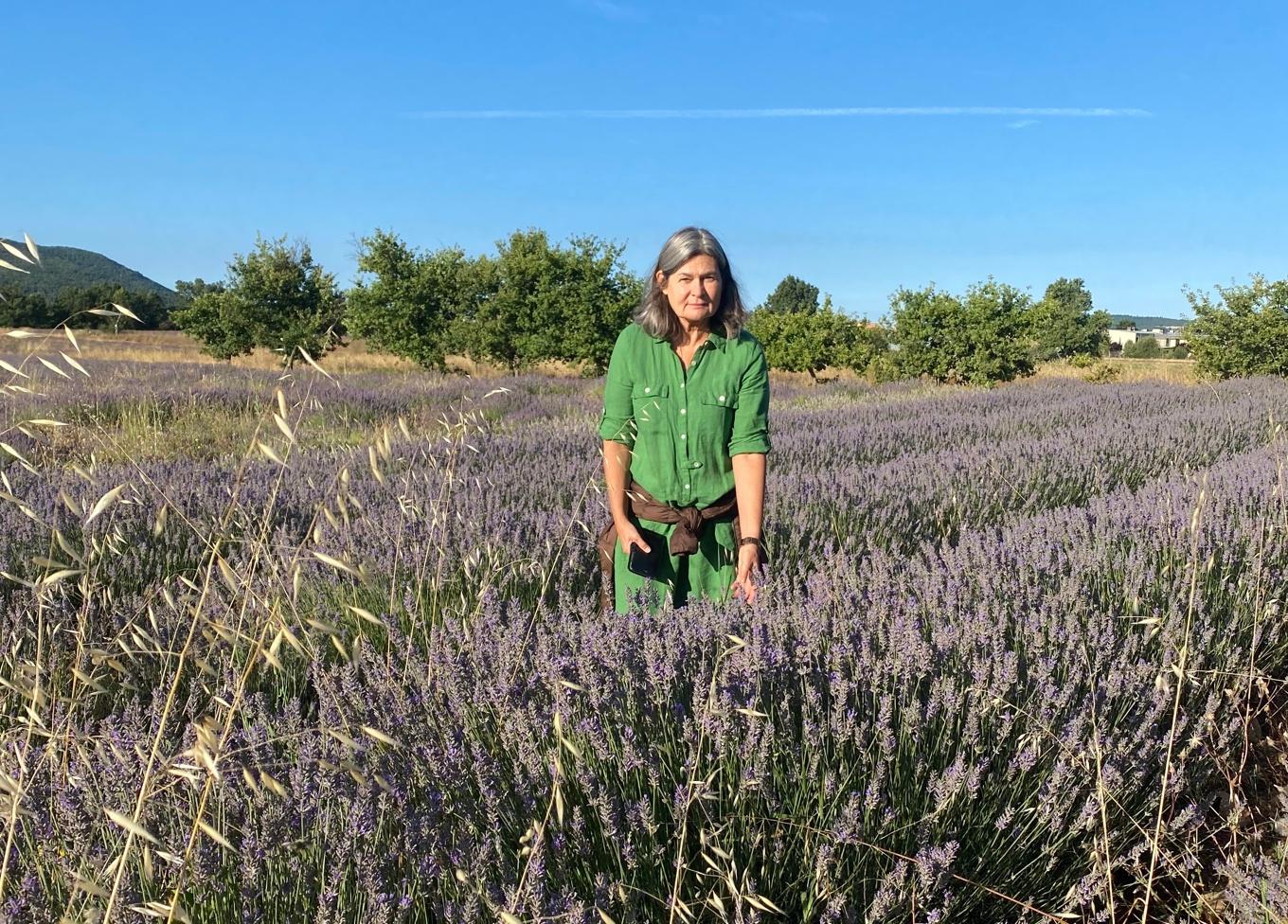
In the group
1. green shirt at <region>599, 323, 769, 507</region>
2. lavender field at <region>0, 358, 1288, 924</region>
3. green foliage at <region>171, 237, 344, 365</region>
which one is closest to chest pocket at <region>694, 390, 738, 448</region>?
green shirt at <region>599, 323, 769, 507</region>

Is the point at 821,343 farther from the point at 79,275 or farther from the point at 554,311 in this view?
the point at 79,275

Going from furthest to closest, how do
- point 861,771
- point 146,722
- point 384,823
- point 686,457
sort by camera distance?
1. point 686,457
2. point 146,722
3. point 861,771
4. point 384,823

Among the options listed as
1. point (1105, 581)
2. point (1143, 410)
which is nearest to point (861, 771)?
point (1105, 581)

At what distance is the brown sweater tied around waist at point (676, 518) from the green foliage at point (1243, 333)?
79.3 ft

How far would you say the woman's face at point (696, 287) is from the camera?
102 inches

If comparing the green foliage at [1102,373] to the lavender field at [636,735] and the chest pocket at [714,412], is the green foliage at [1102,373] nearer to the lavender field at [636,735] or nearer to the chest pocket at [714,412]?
the lavender field at [636,735]

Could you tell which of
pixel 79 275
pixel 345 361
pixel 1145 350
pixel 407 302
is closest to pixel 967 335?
pixel 407 302

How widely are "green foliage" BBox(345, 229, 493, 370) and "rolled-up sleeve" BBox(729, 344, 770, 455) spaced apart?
26.6 m

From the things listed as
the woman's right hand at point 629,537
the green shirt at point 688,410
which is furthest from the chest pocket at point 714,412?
the woman's right hand at point 629,537

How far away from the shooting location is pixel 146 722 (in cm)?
217

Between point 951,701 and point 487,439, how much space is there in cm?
588

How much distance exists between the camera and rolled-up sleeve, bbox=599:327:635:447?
2730 mm

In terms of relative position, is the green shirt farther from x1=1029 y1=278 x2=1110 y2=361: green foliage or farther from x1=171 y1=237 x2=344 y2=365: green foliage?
x1=1029 y1=278 x2=1110 y2=361: green foliage

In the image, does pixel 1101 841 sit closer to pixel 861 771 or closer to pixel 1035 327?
pixel 861 771
